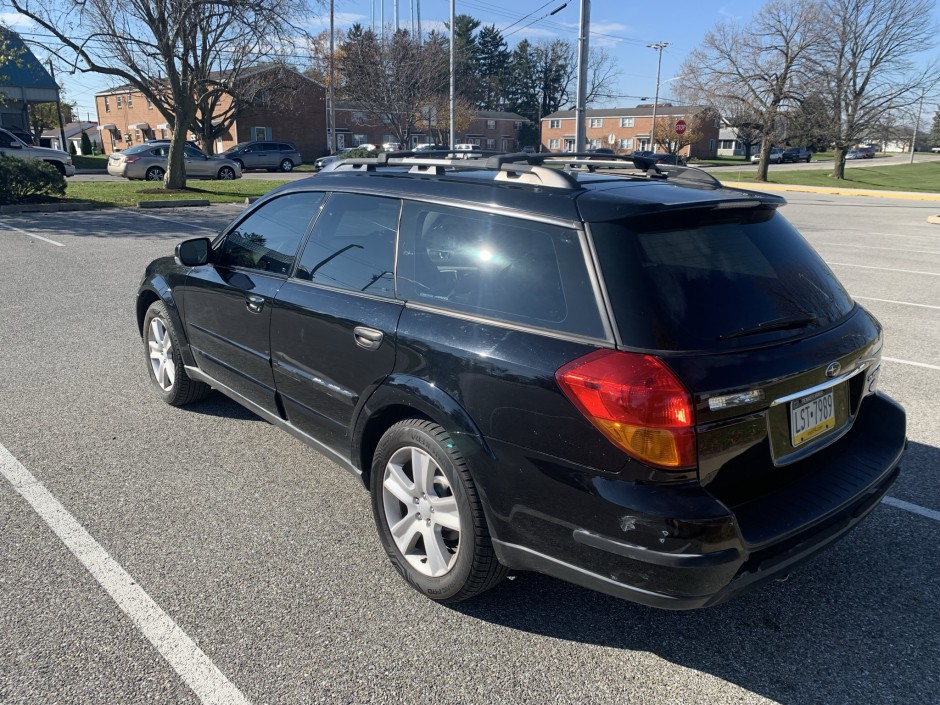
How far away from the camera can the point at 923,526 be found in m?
3.55

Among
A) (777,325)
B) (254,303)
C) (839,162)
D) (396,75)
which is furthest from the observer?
(839,162)

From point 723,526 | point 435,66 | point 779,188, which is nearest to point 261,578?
point 723,526

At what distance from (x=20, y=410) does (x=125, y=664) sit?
3.09 meters

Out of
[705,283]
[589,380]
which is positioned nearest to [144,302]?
[589,380]

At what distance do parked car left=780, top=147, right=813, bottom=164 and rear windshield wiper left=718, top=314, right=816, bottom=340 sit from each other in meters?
77.9

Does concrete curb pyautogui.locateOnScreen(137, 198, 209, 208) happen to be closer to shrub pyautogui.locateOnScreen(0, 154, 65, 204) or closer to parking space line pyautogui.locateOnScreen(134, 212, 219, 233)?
parking space line pyautogui.locateOnScreen(134, 212, 219, 233)

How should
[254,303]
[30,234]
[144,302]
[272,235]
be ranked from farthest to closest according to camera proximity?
[30,234] < [144,302] < [272,235] < [254,303]

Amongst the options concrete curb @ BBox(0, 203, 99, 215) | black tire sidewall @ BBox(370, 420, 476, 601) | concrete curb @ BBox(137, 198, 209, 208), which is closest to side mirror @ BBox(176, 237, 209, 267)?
black tire sidewall @ BBox(370, 420, 476, 601)

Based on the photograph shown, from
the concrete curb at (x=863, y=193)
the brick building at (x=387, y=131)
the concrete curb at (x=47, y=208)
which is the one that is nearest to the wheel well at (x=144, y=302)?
the concrete curb at (x=47, y=208)

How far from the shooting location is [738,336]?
96.9 inches

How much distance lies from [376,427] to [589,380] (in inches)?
45.6

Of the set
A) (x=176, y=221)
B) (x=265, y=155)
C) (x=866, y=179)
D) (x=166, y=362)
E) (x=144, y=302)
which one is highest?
(x=265, y=155)

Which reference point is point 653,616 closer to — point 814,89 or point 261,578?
point 261,578

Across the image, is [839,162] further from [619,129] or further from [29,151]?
[619,129]
